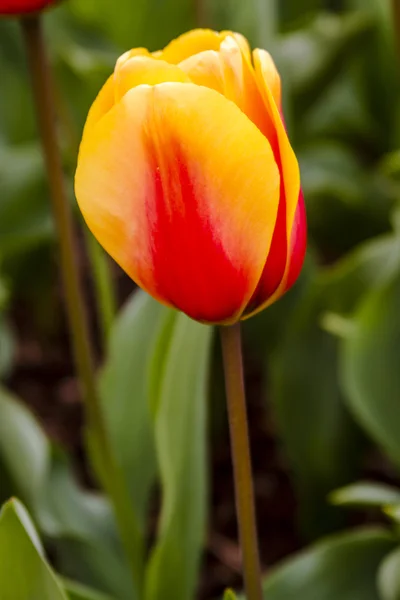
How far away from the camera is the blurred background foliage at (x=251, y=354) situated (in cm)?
70

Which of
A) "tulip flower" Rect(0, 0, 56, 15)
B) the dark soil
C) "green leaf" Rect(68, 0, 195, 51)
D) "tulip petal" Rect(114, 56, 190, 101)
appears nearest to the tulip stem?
"tulip petal" Rect(114, 56, 190, 101)

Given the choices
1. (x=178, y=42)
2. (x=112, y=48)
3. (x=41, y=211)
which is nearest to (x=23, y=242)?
(x=41, y=211)

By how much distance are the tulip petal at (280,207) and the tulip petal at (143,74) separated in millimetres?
35

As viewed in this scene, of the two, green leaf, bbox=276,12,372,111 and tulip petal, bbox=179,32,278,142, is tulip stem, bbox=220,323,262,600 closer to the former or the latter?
tulip petal, bbox=179,32,278,142

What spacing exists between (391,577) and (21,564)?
290 mm

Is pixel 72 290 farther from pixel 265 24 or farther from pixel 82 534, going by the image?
pixel 265 24

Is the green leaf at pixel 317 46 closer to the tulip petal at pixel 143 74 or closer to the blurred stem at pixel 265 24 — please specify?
the blurred stem at pixel 265 24

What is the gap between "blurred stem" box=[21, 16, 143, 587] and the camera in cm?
59

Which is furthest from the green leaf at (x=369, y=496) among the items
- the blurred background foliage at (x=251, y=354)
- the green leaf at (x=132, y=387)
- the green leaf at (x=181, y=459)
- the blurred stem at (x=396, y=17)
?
the blurred stem at (x=396, y=17)

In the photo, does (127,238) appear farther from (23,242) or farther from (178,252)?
(23,242)

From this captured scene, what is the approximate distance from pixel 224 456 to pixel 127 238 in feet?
2.65

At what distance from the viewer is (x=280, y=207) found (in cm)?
39

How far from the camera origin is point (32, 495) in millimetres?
815

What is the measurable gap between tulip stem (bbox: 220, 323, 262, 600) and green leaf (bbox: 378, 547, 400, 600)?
19 cm
